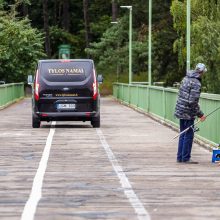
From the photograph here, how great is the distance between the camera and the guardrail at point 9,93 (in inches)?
1978

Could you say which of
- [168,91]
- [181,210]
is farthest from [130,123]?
[181,210]

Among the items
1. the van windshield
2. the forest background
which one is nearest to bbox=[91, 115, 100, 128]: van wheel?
the van windshield

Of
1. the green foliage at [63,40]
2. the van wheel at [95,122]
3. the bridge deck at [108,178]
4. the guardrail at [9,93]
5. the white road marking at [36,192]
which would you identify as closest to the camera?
the white road marking at [36,192]

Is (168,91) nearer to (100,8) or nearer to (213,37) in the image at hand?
(213,37)

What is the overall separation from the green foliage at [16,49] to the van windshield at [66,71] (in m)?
37.9

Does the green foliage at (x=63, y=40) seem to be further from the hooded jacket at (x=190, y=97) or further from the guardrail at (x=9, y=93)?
the hooded jacket at (x=190, y=97)

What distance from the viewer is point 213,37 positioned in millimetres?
51312

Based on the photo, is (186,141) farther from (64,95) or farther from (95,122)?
(95,122)

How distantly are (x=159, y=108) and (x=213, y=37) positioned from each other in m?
16.1

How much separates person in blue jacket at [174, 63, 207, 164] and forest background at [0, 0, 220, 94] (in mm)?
30856

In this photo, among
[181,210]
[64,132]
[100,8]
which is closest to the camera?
[181,210]

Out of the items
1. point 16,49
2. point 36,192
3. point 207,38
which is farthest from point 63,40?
point 36,192

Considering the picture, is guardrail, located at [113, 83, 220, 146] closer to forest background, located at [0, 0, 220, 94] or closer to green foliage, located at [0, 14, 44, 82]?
forest background, located at [0, 0, 220, 94]

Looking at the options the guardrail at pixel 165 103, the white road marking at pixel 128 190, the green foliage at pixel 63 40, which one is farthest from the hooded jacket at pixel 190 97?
the green foliage at pixel 63 40
